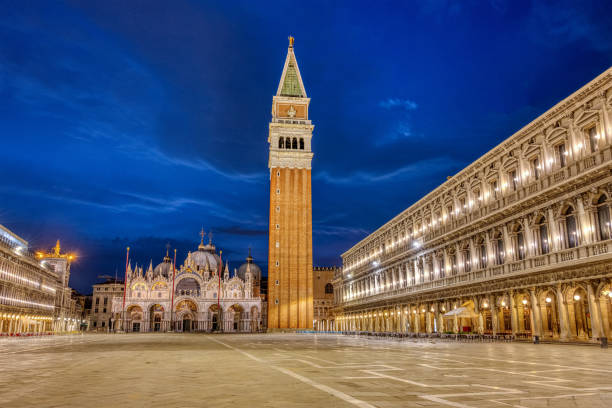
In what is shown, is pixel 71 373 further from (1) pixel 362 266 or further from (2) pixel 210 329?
(2) pixel 210 329

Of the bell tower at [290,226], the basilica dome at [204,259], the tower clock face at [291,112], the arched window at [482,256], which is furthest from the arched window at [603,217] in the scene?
the basilica dome at [204,259]

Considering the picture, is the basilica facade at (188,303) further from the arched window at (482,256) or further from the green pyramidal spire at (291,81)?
the arched window at (482,256)

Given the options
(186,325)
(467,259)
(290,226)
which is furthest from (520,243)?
(186,325)

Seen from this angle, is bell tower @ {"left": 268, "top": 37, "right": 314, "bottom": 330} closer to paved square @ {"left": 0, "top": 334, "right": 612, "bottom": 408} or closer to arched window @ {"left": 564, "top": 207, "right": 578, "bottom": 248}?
arched window @ {"left": 564, "top": 207, "right": 578, "bottom": 248}

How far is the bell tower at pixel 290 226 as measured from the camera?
8419 cm

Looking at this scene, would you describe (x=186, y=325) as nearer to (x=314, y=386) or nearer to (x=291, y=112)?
(x=291, y=112)

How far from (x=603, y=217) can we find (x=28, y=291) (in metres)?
88.1

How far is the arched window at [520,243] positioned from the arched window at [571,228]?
4.93 metres

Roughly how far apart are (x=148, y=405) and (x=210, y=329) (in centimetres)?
9959

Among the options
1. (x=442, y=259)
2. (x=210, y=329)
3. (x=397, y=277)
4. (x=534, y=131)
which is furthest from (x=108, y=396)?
(x=210, y=329)

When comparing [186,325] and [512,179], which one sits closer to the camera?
[512,179]

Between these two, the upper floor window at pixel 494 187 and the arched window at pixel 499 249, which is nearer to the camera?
the arched window at pixel 499 249

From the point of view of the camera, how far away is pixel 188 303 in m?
108

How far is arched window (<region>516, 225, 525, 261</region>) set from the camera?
115ft
